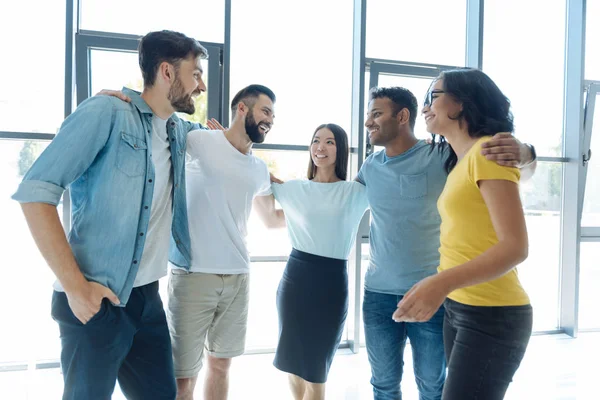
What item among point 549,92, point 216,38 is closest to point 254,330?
point 216,38

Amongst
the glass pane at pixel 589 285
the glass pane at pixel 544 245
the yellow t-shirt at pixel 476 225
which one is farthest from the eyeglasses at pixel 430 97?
the glass pane at pixel 589 285

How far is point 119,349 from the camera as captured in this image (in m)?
1.41

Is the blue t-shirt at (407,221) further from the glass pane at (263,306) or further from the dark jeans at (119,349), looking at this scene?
the glass pane at (263,306)

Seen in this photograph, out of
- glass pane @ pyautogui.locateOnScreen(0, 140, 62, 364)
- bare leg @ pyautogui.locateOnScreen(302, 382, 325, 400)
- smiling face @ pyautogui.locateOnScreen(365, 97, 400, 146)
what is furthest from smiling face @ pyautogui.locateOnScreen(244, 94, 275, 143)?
glass pane @ pyautogui.locateOnScreen(0, 140, 62, 364)

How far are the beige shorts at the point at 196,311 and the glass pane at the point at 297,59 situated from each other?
5.35 ft

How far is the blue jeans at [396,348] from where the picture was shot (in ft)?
6.13

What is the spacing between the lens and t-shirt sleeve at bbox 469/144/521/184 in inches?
47.6

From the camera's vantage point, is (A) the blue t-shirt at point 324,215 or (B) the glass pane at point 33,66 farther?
(B) the glass pane at point 33,66

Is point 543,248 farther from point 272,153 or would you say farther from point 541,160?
point 272,153

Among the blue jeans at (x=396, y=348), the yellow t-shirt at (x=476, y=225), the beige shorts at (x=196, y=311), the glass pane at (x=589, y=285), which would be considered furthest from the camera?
the glass pane at (x=589, y=285)

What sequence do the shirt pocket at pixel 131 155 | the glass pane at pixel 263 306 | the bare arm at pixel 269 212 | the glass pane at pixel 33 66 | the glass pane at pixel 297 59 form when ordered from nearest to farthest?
the shirt pocket at pixel 131 155
the bare arm at pixel 269 212
the glass pane at pixel 33 66
the glass pane at pixel 297 59
the glass pane at pixel 263 306

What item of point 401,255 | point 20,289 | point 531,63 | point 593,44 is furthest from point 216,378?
point 593,44

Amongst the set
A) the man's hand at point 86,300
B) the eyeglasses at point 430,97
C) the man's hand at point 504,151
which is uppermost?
the eyeglasses at point 430,97

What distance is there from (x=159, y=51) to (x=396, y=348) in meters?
1.53
